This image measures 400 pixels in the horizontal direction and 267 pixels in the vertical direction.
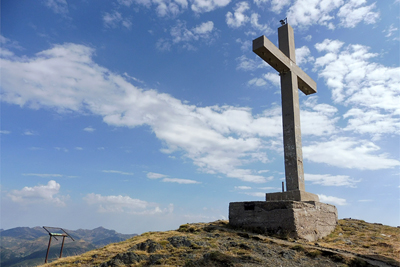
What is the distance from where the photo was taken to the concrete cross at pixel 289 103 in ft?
39.2

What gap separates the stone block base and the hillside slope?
435mm

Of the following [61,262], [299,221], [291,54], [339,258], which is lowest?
[61,262]

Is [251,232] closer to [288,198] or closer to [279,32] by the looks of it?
[288,198]

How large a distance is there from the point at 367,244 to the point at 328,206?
270 cm

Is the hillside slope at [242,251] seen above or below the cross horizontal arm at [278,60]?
below

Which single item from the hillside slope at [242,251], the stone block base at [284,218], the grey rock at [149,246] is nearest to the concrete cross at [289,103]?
the stone block base at [284,218]

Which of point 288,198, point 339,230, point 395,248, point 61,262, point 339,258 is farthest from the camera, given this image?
point 339,230

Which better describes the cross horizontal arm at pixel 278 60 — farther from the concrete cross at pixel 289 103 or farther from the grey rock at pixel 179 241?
the grey rock at pixel 179 241

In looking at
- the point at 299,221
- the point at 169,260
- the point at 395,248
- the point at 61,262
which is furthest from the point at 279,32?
the point at 61,262

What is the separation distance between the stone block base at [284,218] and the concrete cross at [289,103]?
87cm

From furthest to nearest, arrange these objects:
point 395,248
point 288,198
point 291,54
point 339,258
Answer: point 291,54 → point 288,198 → point 395,248 → point 339,258

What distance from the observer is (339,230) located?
12266 mm

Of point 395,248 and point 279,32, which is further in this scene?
point 279,32

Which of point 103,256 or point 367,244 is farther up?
point 367,244
